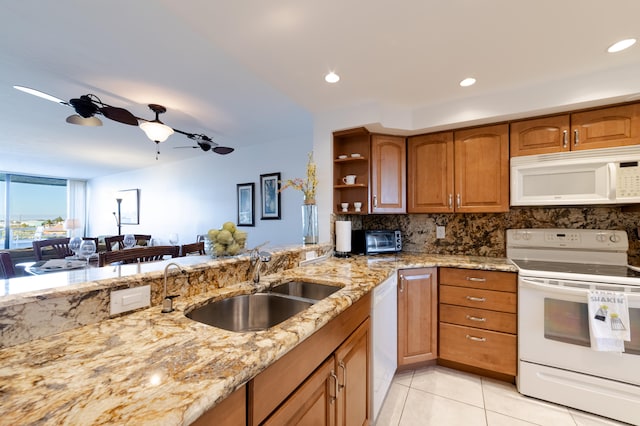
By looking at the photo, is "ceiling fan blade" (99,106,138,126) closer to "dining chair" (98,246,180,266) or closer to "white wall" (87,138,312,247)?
"dining chair" (98,246,180,266)

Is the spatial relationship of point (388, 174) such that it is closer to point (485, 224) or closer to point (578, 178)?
point (485, 224)

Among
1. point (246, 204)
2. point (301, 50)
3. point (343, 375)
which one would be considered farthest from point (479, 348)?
point (246, 204)

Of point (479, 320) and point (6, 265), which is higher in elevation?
point (6, 265)

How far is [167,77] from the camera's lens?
→ 2.12 m

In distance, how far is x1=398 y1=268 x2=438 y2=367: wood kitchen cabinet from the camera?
6.75ft

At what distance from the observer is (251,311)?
1.35 metres

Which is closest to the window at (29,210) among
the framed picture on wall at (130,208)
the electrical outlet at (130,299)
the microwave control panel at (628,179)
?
the framed picture on wall at (130,208)

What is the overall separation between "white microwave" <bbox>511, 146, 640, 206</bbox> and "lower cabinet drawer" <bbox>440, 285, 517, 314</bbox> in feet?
2.54

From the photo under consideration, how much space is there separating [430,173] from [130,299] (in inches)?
96.4

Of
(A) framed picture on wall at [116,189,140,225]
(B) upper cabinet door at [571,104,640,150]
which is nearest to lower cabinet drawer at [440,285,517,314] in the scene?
(B) upper cabinet door at [571,104,640,150]

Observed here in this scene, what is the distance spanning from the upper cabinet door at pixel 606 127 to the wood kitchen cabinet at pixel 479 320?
1164 mm

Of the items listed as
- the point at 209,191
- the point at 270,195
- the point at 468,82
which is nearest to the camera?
the point at 468,82

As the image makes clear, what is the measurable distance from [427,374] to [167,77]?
3188 mm

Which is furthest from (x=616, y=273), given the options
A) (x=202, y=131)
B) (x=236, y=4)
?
(x=202, y=131)
